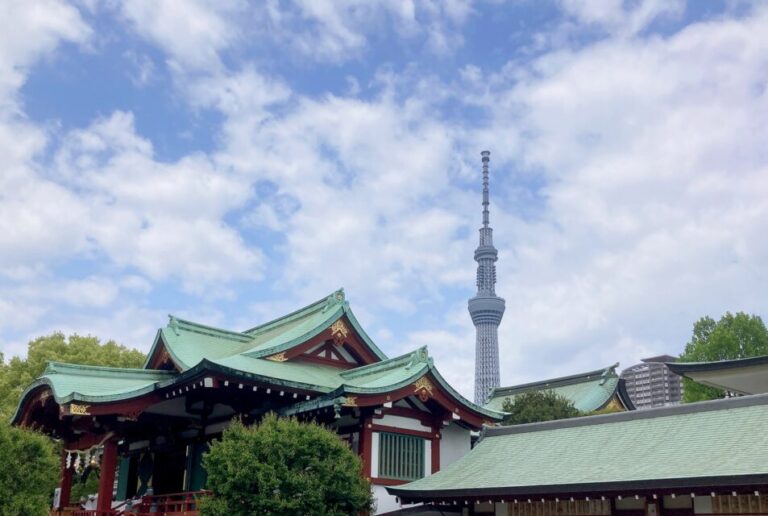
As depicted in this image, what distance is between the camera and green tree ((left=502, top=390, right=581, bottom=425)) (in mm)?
38781

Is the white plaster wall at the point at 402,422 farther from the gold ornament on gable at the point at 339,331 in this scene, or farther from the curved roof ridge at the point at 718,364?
the curved roof ridge at the point at 718,364

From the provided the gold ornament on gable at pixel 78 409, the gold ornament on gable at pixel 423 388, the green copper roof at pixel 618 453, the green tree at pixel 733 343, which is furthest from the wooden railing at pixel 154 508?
the green tree at pixel 733 343

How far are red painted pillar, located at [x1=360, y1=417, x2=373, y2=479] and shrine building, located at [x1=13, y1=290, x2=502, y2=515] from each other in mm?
34

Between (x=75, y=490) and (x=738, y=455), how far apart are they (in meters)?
40.7

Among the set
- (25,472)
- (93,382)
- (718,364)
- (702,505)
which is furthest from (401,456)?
(25,472)

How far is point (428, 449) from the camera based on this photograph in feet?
94.1

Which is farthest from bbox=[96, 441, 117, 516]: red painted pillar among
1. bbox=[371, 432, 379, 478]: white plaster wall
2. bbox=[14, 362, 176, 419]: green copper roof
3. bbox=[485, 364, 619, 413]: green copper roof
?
bbox=[485, 364, 619, 413]: green copper roof

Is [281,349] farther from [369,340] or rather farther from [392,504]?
[392,504]

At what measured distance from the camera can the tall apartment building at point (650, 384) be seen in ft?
379

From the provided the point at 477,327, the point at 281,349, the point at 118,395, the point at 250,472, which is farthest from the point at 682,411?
the point at 477,327

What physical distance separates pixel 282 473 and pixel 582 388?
126 ft

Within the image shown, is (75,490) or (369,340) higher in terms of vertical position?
(369,340)

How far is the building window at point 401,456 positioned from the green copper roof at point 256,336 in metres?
5.87

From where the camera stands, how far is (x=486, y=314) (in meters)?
157
